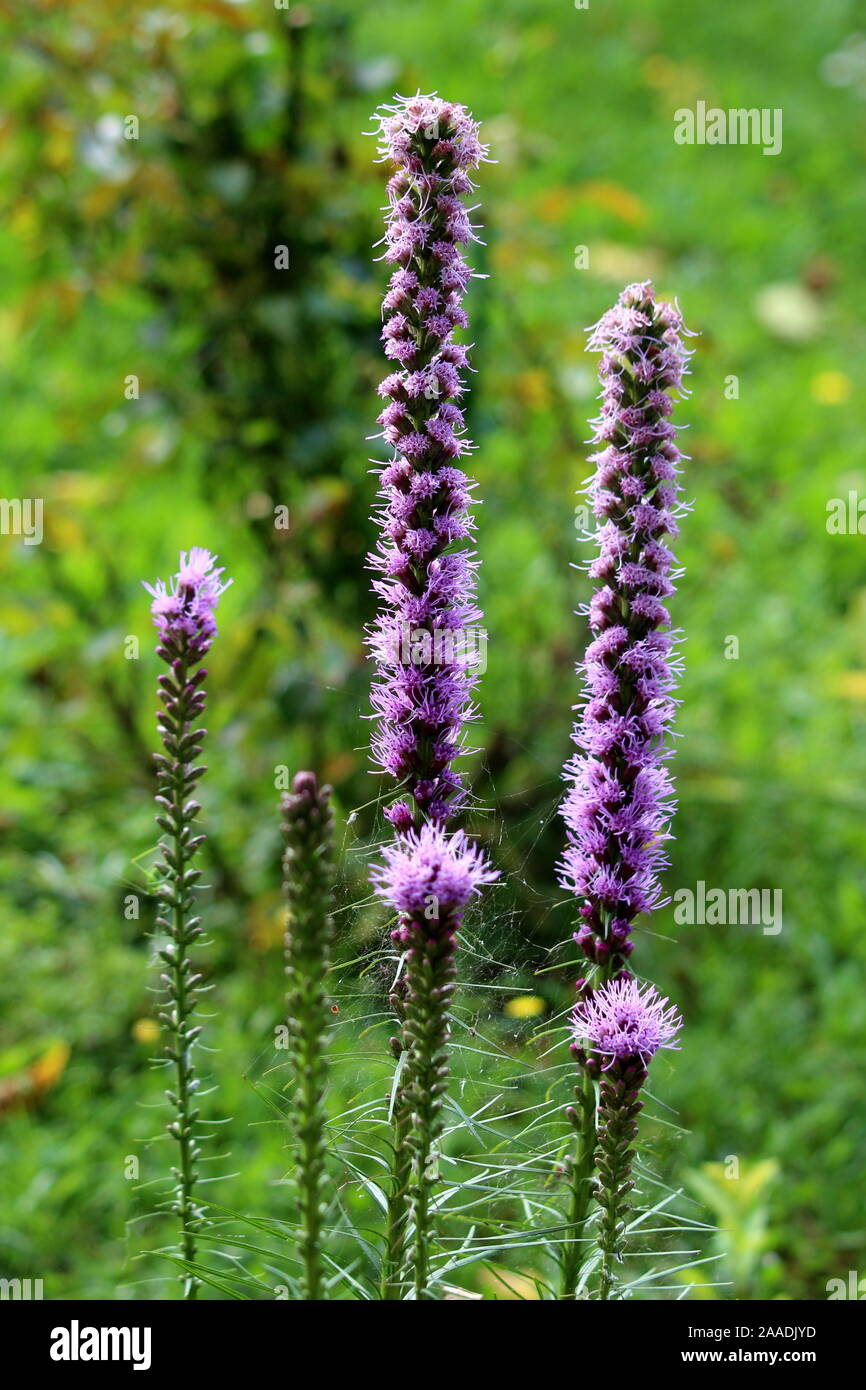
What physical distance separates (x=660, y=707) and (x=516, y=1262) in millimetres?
806

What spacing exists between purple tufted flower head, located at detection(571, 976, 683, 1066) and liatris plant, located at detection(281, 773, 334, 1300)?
32cm

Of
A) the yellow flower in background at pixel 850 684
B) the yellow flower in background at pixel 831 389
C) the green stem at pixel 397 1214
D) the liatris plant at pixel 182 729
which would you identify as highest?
the yellow flower in background at pixel 831 389

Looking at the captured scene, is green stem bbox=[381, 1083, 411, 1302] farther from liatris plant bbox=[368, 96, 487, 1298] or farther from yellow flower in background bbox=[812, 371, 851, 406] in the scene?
yellow flower in background bbox=[812, 371, 851, 406]

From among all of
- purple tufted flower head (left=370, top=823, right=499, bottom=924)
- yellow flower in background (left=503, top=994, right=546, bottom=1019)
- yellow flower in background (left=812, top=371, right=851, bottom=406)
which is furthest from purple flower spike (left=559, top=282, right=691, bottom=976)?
yellow flower in background (left=812, top=371, right=851, bottom=406)

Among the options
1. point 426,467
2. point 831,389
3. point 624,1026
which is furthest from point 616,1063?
point 831,389

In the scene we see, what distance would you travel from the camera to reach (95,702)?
4.02 m

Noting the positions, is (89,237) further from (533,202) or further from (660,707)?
(660,707)

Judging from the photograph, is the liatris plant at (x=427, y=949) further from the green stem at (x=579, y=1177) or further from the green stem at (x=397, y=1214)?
the green stem at (x=579, y=1177)

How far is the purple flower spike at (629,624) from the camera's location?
1597 mm

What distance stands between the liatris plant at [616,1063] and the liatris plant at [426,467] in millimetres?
227

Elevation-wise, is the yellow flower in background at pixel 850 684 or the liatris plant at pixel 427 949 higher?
the yellow flower in background at pixel 850 684

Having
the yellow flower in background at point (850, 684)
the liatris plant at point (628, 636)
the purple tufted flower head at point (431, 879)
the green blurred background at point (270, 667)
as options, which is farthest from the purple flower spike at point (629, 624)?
the yellow flower in background at point (850, 684)

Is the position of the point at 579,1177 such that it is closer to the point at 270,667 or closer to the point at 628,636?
the point at 628,636

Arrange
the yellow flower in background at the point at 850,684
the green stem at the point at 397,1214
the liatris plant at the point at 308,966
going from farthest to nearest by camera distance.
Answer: the yellow flower in background at the point at 850,684 → the green stem at the point at 397,1214 → the liatris plant at the point at 308,966
